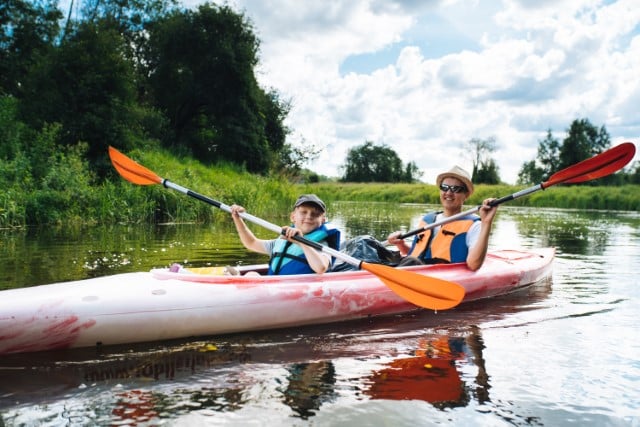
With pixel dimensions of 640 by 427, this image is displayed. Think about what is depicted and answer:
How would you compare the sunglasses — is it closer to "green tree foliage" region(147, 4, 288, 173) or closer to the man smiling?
the man smiling

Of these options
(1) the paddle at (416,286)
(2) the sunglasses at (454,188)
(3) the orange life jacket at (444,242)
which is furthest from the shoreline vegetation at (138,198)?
(2) the sunglasses at (454,188)

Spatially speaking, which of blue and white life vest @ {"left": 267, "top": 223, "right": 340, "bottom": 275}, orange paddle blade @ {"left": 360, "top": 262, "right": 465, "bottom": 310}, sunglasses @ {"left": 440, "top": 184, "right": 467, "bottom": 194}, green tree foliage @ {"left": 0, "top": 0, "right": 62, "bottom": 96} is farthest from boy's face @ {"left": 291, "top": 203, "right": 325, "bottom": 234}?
green tree foliage @ {"left": 0, "top": 0, "right": 62, "bottom": 96}

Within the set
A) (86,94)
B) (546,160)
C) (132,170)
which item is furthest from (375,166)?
(132,170)

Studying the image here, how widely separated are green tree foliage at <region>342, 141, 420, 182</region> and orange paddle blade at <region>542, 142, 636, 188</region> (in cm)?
5287

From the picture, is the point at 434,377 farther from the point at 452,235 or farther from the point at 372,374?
the point at 452,235

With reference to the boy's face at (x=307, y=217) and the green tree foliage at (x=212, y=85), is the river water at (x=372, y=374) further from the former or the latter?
the green tree foliage at (x=212, y=85)

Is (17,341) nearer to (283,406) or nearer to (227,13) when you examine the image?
(283,406)

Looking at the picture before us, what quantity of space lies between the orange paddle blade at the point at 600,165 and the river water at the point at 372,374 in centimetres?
104

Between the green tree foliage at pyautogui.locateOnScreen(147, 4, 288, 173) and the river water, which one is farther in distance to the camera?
the green tree foliage at pyautogui.locateOnScreen(147, 4, 288, 173)

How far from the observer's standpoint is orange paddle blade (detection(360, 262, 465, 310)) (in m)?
3.66

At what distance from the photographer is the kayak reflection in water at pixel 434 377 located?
257 cm

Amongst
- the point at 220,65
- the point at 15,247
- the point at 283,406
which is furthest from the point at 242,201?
the point at 283,406

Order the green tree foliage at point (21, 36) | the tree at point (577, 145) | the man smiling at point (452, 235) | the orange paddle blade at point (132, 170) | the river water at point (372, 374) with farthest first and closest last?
the tree at point (577, 145)
the green tree foliage at point (21, 36)
the orange paddle blade at point (132, 170)
the man smiling at point (452, 235)
the river water at point (372, 374)

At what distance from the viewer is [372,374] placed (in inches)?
112
